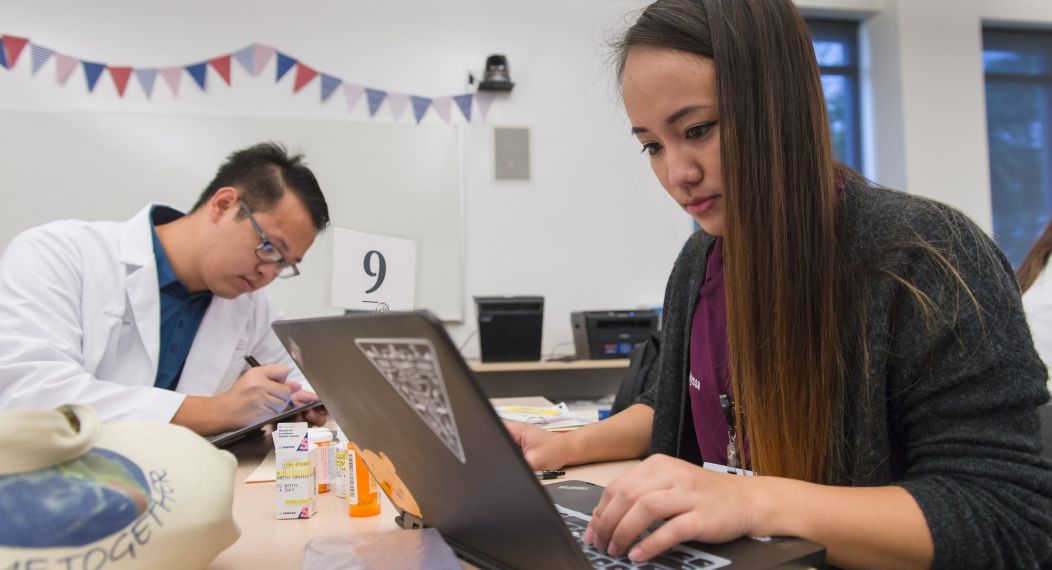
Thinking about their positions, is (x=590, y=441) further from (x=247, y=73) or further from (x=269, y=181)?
(x=247, y=73)

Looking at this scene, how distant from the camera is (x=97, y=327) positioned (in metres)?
1.58

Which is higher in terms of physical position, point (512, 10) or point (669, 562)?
point (512, 10)

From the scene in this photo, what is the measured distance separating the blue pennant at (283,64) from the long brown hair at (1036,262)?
9.93ft

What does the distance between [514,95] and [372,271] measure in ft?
8.15

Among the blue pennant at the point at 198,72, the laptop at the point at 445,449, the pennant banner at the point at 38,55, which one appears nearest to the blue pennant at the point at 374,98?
the blue pennant at the point at 198,72

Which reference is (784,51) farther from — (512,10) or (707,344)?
(512,10)

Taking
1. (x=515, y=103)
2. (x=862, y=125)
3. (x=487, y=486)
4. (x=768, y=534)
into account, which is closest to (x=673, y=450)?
(x=768, y=534)

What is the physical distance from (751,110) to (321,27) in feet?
10.2

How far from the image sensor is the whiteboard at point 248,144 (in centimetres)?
310

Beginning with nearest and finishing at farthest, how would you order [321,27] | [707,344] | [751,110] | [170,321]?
1. [751,110]
2. [707,344]
3. [170,321]
4. [321,27]

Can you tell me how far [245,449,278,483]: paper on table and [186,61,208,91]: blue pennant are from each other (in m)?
2.66

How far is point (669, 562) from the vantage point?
52cm

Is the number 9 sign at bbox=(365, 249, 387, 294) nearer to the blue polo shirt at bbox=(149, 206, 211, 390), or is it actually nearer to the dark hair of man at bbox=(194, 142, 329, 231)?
the dark hair of man at bbox=(194, 142, 329, 231)

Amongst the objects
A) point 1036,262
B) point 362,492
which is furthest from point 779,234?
point 1036,262
